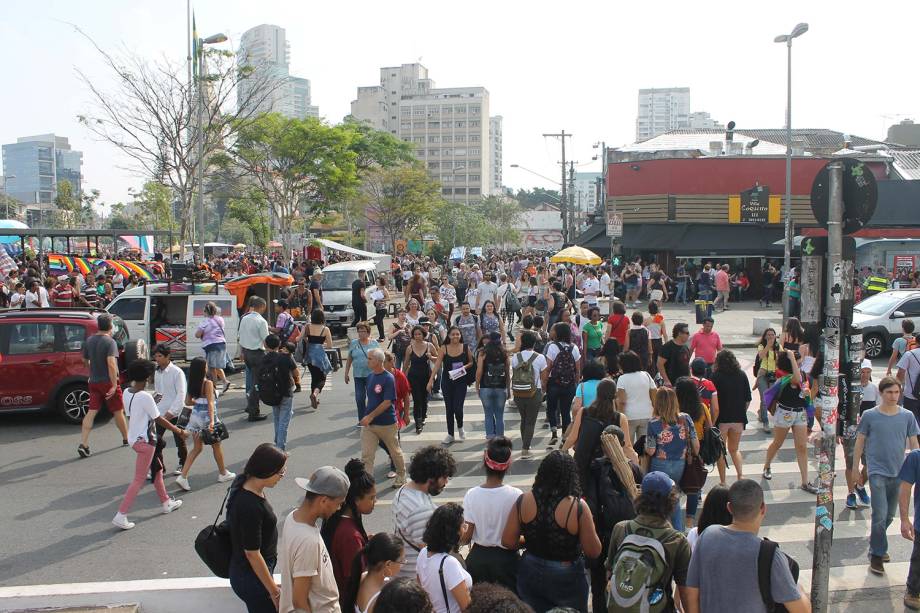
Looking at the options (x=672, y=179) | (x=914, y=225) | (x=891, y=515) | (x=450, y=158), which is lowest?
(x=891, y=515)

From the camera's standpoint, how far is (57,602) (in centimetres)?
583

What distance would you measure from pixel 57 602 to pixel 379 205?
56255 mm

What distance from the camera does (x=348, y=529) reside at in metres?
4.72

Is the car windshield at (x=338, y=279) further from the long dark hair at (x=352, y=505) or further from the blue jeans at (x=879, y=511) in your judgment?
the long dark hair at (x=352, y=505)

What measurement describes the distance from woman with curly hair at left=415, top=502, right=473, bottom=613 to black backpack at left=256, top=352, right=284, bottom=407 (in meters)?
5.61

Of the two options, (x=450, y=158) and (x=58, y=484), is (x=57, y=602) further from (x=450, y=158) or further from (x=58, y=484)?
(x=450, y=158)

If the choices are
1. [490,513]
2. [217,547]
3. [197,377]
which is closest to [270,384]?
[197,377]

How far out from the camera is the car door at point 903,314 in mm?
18484

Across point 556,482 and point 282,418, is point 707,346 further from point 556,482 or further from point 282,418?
point 556,482

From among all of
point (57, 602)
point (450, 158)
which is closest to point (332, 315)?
point (57, 602)

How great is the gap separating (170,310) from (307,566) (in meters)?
13.8

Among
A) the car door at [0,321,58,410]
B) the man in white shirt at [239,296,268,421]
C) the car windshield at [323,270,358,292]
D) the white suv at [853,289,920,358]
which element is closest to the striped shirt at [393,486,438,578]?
the man in white shirt at [239,296,268,421]

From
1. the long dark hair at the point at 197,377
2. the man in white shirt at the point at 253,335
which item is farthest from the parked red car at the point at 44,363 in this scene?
the long dark hair at the point at 197,377

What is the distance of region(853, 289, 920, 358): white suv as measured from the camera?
18.4 metres
